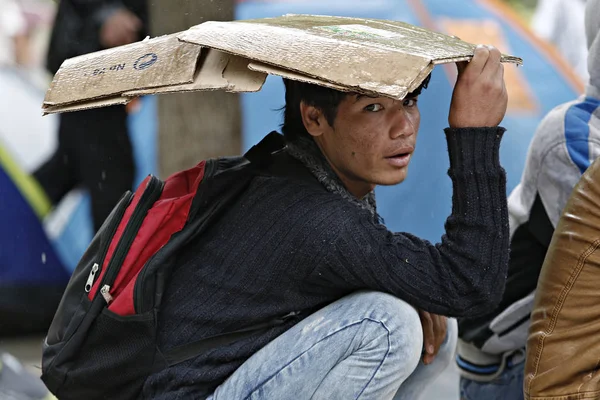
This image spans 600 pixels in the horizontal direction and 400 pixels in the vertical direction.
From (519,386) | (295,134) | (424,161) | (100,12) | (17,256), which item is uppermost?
(295,134)

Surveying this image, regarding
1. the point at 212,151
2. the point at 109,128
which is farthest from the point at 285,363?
the point at 109,128

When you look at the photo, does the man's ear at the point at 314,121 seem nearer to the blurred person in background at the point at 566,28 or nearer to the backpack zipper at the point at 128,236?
the backpack zipper at the point at 128,236

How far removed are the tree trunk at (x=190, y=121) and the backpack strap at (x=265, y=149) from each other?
63.5 inches

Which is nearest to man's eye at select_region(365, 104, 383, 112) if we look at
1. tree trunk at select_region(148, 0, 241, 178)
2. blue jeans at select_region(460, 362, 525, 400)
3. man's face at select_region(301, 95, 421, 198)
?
man's face at select_region(301, 95, 421, 198)

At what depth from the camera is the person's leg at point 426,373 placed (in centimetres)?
253

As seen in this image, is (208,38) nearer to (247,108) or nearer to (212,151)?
(212,151)

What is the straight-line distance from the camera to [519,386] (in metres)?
2.91

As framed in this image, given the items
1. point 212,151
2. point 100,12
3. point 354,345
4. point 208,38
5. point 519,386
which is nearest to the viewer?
point 208,38

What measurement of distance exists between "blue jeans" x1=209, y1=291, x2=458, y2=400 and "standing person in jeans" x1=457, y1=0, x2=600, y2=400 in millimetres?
709

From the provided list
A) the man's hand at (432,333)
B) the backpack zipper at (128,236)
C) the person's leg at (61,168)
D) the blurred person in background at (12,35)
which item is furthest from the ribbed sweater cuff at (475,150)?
the blurred person in background at (12,35)

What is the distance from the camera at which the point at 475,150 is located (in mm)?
2172

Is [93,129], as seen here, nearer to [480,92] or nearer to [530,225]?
[530,225]

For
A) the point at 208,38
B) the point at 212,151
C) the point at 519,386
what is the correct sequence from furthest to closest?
the point at 212,151
the point at 519,386
the point at 208,38

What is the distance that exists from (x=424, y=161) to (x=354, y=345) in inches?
125
